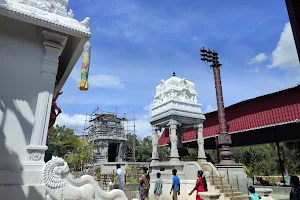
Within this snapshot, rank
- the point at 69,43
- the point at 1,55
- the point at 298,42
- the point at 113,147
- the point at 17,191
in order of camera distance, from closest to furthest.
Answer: the point at 298,42 < the point at 17,191 < the point at 1,55 < the point at 69,43 < the point at 113,147

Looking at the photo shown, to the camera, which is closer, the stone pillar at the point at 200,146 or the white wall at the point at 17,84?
the white wall at the point at 17,84

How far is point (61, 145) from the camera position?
→ 3030 centimetres

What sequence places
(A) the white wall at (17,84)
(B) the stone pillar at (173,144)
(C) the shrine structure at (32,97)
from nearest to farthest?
(C) the shrine structure at (32,97)
(A) the white wall at (17,84)
(B) the stone pillar at (173,144)

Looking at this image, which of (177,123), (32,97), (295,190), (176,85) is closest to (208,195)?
(295,190)

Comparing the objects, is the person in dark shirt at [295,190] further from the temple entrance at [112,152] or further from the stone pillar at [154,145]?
the temple entrance at [112,152]

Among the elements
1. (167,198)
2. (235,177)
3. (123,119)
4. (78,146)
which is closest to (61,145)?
(78,146)

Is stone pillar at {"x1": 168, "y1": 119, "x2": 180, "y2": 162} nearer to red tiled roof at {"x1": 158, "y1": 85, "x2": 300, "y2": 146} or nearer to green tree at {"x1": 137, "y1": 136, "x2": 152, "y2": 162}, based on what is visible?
red tiled roof at {"x1": 158, "y1": 85, "x2": 300, "y2": 146}

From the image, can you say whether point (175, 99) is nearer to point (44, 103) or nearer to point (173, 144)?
point (173, 144)

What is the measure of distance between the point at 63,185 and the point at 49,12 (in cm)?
395

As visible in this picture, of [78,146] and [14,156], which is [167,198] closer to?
[14,156]

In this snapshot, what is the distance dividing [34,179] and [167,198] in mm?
8904

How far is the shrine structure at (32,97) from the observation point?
4207mm

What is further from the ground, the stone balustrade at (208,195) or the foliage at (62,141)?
the foliage at (62,141)

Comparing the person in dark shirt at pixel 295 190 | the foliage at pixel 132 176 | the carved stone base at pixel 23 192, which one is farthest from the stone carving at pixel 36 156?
the foliage at pixel 132 176
